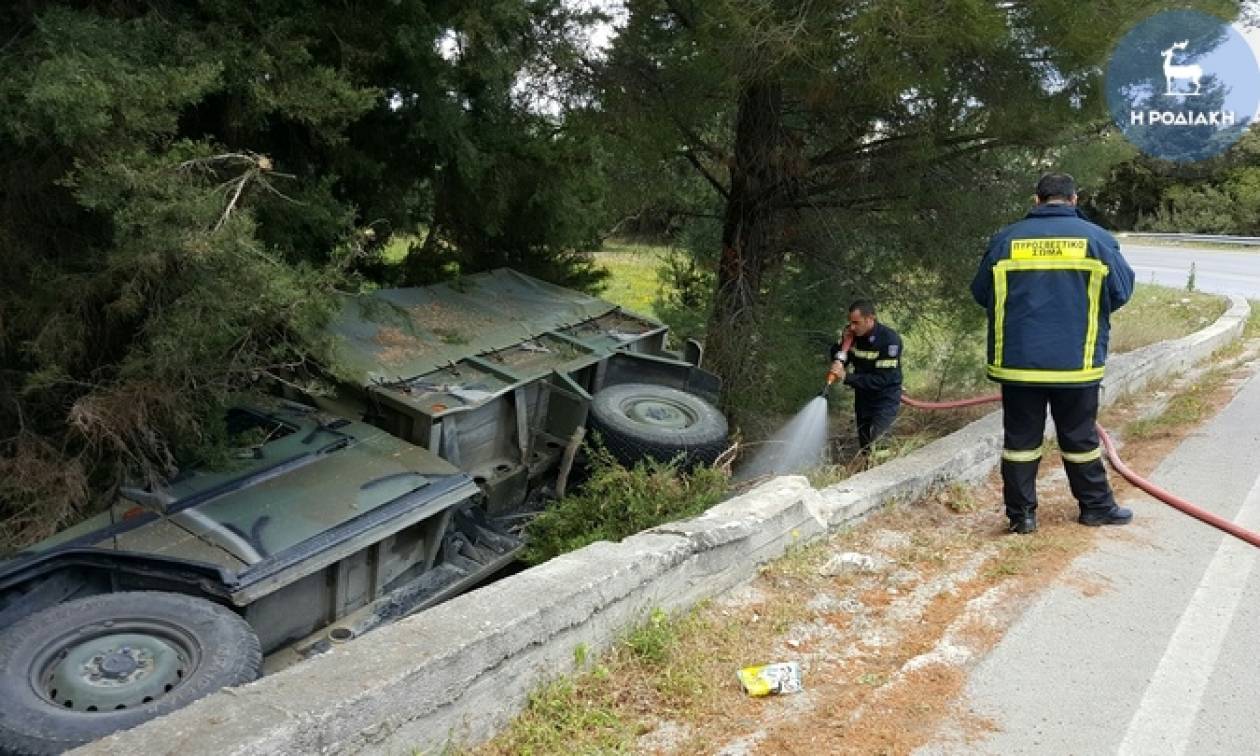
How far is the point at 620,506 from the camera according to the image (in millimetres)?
5762

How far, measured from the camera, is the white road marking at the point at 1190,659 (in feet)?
9.51

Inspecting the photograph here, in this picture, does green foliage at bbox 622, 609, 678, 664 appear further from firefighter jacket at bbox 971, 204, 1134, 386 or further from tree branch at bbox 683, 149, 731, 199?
tree branch at bbox 683, 149, 731, 199

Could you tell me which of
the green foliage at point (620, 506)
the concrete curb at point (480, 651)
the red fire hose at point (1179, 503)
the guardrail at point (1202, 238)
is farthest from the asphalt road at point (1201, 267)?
the concrete curb at point (480, 651)

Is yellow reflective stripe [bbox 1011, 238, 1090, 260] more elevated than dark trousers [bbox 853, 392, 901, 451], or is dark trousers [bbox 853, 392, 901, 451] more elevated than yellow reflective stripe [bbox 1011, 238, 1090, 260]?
yellow reflective stripe [bbox 1011, 238, 1090, 260]

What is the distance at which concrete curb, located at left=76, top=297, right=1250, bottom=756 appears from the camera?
2.41 meters

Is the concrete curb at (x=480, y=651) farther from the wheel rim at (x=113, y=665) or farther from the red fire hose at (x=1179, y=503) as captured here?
the red fire hose at (x=1179, y=503)

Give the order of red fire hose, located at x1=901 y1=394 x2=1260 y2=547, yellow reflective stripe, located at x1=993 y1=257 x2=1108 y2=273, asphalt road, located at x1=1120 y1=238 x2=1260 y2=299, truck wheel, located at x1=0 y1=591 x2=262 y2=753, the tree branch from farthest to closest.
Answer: asphalt road, located at x1=1120 y1=238 x2=1260 y2=299, the tree branch, red fire hose, located at x1=901 y1=394 x2=1260 y2=547, yellow reflective stripe, located at x1=993 y1=257 x2=1108 y2=273, truck wheel, located at x1=0 y1=591 x2=262 y2=753

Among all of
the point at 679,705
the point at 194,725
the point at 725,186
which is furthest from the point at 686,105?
the point at 194,725

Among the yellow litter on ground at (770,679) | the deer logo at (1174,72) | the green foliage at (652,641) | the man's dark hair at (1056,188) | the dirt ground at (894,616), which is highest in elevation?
the deer logo at (1174,72)

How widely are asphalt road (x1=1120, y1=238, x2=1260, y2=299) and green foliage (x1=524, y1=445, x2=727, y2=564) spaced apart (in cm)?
1756

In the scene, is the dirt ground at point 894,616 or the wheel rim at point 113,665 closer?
the dirt ground at point 894,616

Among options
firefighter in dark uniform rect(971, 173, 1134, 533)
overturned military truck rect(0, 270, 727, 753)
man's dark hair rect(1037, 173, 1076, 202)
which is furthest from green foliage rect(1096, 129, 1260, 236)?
firefighter in dark uniform rect(971, 173, 1134, 533)

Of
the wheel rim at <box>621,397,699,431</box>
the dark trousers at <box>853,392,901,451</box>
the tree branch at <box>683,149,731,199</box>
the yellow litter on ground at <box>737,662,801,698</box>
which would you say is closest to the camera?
the yellow litter on ground at <box>737,662,801,698</box>

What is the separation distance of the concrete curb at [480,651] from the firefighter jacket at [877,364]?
11.5 feet
